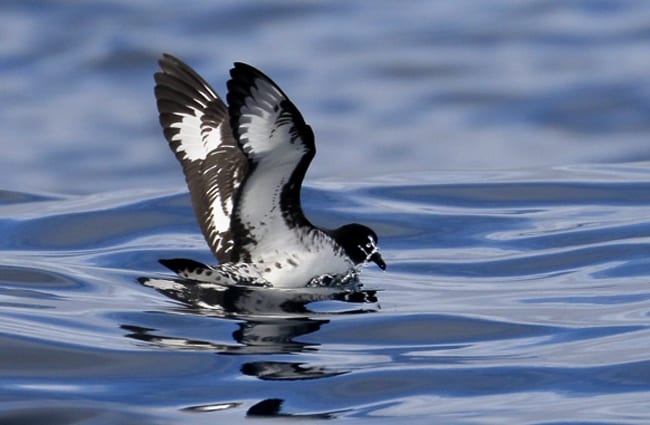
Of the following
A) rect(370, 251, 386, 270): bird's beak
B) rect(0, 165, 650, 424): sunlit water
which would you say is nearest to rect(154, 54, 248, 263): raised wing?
rect(0, 165, 650, 424): sunlit water

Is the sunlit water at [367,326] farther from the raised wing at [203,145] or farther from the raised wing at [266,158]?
the raised wing at [203,145]

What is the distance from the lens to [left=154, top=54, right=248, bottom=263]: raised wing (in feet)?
32.7

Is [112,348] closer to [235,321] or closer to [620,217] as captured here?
[235,321]

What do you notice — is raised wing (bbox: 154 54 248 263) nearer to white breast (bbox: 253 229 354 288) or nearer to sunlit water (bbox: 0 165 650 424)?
white breast (bbox: 253 229 354 288)

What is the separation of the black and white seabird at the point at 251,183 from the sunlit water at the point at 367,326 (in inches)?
10.3

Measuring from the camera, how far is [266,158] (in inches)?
338

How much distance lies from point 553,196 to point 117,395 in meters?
7.12

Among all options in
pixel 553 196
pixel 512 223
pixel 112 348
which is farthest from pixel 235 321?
pixel 553 196

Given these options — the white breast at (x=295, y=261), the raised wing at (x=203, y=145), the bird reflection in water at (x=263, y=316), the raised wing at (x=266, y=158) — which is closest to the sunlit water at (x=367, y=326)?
the bird reflection in water at (x=263, y=316)

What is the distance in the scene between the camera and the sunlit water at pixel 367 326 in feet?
22.8

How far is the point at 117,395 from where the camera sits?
713cm

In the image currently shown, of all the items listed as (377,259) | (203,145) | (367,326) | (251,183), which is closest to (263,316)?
(367,326)

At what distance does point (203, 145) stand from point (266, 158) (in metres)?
1.67

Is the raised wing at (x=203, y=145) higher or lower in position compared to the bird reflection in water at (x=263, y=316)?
higher
